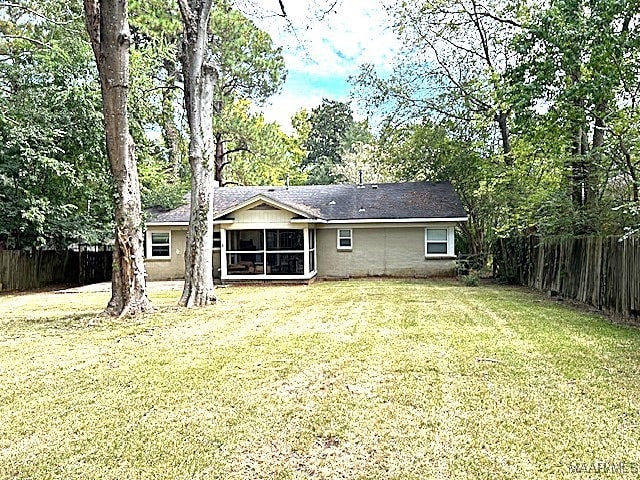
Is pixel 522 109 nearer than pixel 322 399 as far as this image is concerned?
No

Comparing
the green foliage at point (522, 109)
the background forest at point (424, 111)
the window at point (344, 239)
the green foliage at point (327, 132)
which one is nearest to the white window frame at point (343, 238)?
the window at point (344, 239)

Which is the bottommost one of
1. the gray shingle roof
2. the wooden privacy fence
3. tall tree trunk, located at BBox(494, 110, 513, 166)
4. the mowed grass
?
the mowed grass

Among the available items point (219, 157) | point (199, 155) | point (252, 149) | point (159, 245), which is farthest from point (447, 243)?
point (219, 157)

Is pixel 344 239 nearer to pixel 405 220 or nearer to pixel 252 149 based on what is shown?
pixel 405 220

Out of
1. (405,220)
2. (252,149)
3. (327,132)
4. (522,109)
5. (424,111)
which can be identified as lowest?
(405,220)

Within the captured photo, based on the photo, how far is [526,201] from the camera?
14359 mm

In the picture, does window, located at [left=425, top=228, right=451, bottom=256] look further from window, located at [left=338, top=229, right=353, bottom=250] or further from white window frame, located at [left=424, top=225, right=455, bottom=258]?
window, located at [left=338, top=229, right=353, bottom=250]

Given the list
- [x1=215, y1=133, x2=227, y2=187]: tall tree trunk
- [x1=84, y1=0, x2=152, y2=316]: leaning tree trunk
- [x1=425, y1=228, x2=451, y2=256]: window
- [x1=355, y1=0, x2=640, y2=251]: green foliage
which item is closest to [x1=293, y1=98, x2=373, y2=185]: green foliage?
[x1=215, y1=133, x2=227, y2=187]: tall tree trunk

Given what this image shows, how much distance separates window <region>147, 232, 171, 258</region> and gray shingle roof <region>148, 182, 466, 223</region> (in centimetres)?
Answer: 65

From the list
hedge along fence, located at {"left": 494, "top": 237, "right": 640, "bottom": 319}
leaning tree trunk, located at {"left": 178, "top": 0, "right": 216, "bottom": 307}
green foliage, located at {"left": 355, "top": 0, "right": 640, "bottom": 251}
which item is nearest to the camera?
hedge along fence, located at {"left": 494, "top": 237, "right": 640, "bottom": 319}

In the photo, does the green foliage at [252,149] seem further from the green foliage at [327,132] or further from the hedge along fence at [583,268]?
the hedge along fence at [583,268]

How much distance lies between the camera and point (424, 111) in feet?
70.5

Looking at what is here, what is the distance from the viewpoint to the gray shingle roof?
739 inches

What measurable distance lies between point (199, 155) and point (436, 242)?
388 inches
